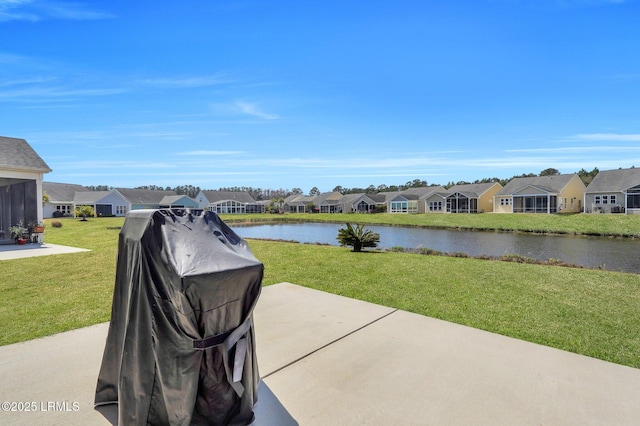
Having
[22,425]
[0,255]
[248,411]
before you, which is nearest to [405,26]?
[248,411]

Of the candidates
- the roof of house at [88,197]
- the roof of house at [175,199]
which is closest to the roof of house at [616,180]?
the roof of house at [175,199]

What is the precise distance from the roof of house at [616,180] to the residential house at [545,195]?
2.68 m

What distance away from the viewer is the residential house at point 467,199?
4416 cm

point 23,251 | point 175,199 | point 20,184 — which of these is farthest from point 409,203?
point 23,251

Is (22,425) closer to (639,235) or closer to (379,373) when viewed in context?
(379,373)

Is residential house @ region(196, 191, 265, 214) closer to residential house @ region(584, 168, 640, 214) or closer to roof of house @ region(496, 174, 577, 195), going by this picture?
roof of house @ region(496, 174, 577, 195)

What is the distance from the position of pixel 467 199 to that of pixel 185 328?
47.3 m

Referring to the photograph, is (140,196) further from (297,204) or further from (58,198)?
(297,204)

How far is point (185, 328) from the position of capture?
5.63ft

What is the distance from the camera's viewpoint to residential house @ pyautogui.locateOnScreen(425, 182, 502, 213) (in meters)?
44.2

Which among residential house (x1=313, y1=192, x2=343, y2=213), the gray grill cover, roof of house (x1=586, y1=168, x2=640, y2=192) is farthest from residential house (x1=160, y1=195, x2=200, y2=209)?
roof of house (x1=586, y1=168, x2=640, y2=192)

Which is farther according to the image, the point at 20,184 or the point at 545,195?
the point at 545,195

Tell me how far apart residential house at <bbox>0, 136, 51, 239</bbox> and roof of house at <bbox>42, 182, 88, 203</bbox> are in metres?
37.5

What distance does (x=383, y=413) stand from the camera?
2.34 m
